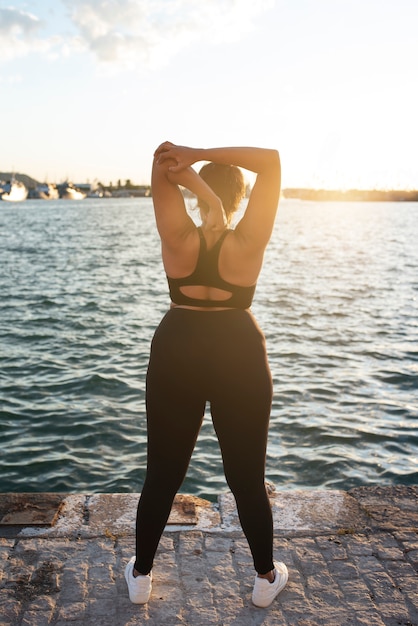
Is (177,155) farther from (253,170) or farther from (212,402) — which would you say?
(212,402)

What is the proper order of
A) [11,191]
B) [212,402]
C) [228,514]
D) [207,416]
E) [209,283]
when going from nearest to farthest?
1. [209,283]
2. [212,402]
3. [228,514]
4. [207,416]
5. [11,191]

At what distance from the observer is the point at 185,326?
3.07m

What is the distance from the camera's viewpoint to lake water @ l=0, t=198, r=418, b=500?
751 centimetres

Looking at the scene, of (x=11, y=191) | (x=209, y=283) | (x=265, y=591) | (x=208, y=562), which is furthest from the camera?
(x=11, y=191)

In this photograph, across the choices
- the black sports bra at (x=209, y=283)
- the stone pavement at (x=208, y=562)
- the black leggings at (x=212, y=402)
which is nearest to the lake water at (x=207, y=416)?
the stone pavement at (x=208, y=562)

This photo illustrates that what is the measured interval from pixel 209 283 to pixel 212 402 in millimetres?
645

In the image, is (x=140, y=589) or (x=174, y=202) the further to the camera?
(x=140, y=589)

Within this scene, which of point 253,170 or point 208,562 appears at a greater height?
point 253,170

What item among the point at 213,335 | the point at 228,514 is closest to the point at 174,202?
the point at 213,335

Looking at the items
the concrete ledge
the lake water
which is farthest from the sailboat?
the concrete ledge

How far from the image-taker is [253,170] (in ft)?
9.68

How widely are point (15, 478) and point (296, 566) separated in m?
4.39

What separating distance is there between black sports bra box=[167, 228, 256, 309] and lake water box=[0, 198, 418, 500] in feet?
14.2

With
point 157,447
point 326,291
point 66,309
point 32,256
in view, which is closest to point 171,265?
point 157,447
